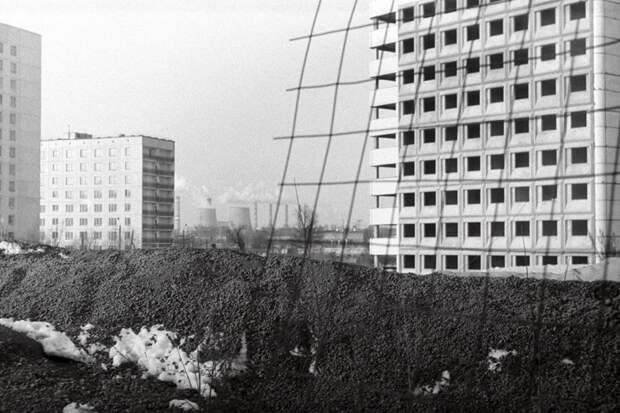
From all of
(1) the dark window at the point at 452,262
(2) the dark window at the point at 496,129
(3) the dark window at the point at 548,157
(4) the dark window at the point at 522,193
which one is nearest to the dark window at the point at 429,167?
(2) the dark window at the point at 496,129

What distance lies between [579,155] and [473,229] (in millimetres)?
4958

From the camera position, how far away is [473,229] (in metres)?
27.2

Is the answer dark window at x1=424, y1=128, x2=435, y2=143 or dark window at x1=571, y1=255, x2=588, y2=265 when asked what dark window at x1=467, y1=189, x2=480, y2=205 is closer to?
dark window at x1=424, y1=128, x2=435, y2=143

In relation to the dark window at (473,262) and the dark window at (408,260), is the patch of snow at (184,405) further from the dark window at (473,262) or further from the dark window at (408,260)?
the dark window at (408,260)

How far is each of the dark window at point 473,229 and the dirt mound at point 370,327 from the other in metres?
22.2

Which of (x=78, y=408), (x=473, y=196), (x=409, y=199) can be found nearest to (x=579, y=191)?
(x=473, y=196)

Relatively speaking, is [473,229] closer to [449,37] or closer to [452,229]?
[452,229]

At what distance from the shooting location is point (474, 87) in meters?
24.8

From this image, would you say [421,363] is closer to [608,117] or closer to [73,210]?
[608,117]

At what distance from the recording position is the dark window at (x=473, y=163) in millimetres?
27439

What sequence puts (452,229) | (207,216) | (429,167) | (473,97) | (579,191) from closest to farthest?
1. (579,191)
2. (473,97)
3. (452,229)
4. (429,167)
5. (207,216)

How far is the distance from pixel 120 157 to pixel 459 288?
78.1 meters

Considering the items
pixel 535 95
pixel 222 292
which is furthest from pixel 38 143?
pixel 222 292

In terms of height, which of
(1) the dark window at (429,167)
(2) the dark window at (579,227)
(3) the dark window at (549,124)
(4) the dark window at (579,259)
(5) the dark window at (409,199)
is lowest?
(4) the dark window at (579,259)
